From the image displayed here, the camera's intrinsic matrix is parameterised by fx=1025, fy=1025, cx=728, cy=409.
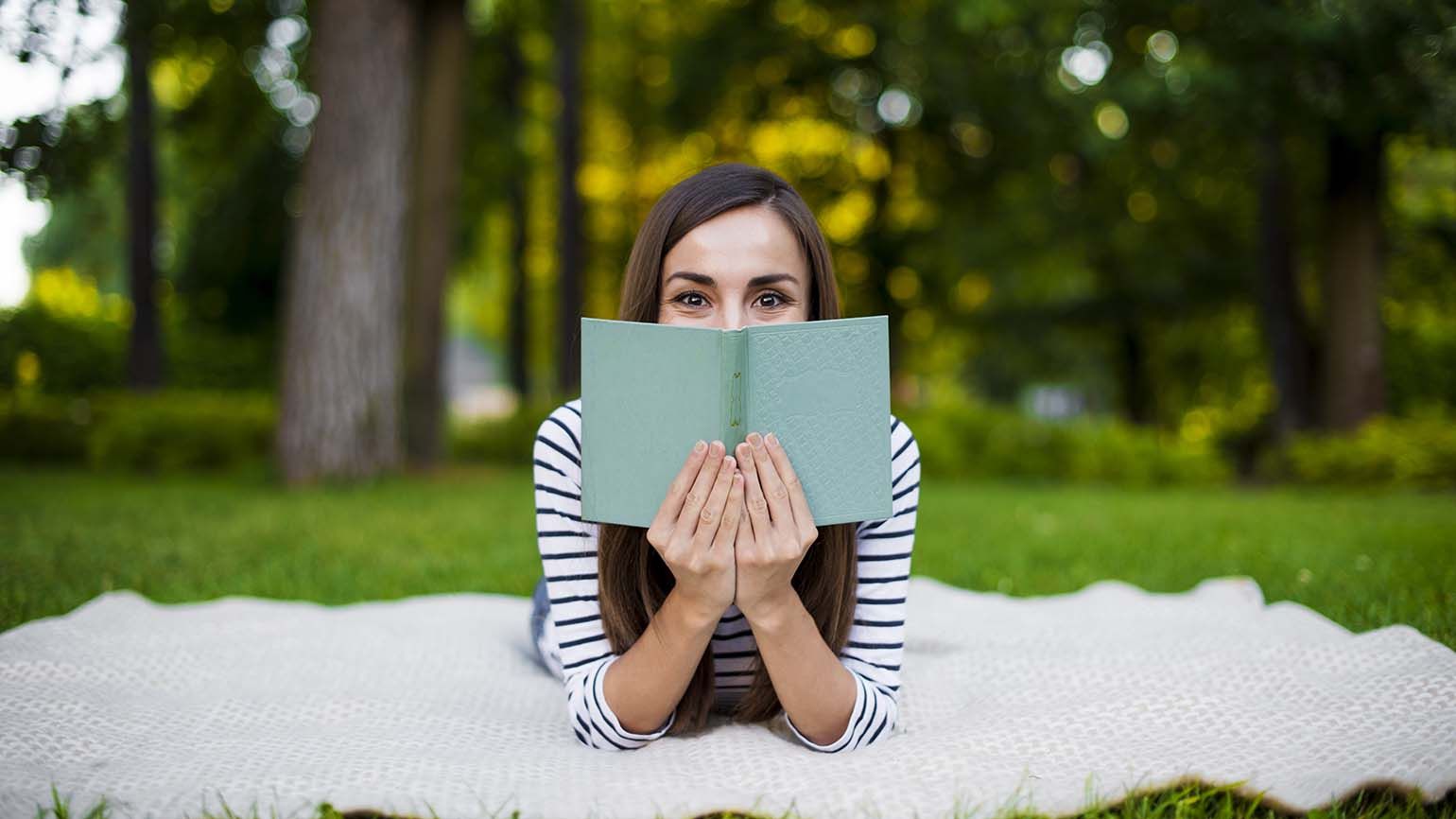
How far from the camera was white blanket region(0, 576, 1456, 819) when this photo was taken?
2.09 metres

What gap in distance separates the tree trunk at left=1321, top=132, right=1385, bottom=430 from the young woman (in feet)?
37.1

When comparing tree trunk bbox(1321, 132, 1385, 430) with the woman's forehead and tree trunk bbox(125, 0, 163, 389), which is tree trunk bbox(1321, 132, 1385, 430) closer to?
the woman's forehead

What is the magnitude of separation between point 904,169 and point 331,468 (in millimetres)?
11633

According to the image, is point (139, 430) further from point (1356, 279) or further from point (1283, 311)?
point (1356, 279)

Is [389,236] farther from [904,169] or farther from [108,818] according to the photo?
[904,169]

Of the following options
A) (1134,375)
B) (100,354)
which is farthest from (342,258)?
(1134,375)

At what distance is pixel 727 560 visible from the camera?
1.89 meters

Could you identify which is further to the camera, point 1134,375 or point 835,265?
point 1134,375

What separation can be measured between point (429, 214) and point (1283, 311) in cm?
1022

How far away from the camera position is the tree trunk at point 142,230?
1180 cm

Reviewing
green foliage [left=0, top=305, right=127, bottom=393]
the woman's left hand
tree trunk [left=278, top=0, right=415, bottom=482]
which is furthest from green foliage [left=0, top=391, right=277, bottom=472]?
the woman's left hand

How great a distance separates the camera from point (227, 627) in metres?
3.54

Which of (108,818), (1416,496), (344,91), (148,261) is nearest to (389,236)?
(344,91)

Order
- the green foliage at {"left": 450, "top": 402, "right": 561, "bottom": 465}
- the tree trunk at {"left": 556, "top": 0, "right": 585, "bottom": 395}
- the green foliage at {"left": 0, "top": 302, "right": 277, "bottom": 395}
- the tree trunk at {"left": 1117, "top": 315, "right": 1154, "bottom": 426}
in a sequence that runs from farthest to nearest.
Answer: the tree trunk at {"left": 1117, "top": 315, "right": 1154, "bottom": 426} → the green foliage at {"left": 450, "top": 402, "right": 561, "bottom": 465} → the tree trunk at {"left": 556, "top": 0, "right": 585, "bottom": 395} → the green foliage at {"left": 0, "top": 302, "right": 277, "bottom": 395}
